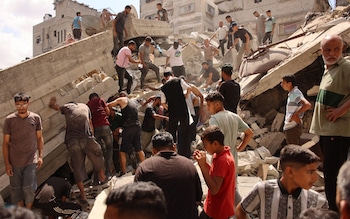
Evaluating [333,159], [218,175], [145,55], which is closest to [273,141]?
[333,159]

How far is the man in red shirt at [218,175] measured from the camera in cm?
249

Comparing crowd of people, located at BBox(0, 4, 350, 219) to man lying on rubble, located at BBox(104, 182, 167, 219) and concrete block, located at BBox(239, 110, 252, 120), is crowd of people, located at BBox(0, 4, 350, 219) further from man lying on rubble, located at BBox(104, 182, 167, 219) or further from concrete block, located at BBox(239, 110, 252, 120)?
concrete block, located at BBox(239, 110, 252, 120)

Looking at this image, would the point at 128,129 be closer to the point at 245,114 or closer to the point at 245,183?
the point at 245,183

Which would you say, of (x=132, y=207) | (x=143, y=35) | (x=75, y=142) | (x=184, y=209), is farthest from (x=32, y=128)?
(x=143, y=35)

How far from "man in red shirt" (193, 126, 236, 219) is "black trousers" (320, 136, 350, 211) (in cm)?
85

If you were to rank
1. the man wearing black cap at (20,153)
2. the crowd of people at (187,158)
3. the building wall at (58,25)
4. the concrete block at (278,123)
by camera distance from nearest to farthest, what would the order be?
the crowd of people at (187,158) < the man wearing black cap at (20,153) < the concrete block at (278,123) < the building wall at (58,25)

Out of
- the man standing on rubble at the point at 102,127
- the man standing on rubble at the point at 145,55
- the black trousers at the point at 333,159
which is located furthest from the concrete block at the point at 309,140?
the man standing on rubble at the point at 145,55

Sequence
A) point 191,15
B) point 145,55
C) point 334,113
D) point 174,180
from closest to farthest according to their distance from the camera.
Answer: point 174,180 → point 334,113 → point 145,55 → point 191,15

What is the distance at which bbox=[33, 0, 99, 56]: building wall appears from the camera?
2894cm

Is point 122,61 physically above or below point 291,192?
above

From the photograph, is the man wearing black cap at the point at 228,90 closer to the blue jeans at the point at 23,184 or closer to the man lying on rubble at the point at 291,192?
the man lying on rubble at the point at 291,192

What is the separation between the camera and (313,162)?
1.85 m

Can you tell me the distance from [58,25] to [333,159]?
105 ft

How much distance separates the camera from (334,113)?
247 cm
